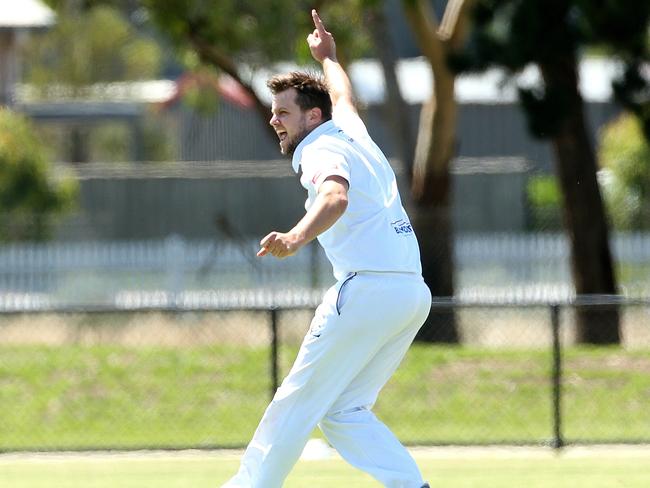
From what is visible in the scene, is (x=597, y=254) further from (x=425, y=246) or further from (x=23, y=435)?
(x=23, y=435)

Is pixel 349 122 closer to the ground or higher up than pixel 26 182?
closer to the ground

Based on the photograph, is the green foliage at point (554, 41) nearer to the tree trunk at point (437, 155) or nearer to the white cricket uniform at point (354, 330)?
the tree trunk at point (437, 155)

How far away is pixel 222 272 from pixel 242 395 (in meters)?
7.84

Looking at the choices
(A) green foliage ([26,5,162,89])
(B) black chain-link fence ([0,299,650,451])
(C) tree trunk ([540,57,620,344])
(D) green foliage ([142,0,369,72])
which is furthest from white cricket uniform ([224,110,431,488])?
(A) green foliage ([26,5,162,89])

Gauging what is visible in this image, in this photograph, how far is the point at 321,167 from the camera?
6586 mm

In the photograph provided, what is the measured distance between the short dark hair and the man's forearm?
16.2 inches

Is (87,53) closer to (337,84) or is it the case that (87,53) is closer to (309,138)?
(337,84)

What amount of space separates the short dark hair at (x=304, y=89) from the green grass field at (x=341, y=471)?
3215mm

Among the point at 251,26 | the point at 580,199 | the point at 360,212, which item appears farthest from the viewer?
the point at 251,26

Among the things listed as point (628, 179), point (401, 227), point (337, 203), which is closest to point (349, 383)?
point (401, 227)

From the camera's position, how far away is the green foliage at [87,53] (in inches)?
1571

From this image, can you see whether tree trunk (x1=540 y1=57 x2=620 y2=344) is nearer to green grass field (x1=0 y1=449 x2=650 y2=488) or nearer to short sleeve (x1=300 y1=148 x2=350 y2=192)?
green grass field (x1=0 y1=449 x2=650 y2=488)

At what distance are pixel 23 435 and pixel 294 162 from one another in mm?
6965

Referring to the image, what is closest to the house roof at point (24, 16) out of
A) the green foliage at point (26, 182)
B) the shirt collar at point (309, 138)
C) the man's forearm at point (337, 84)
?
the green foliage at point (26, 182)
